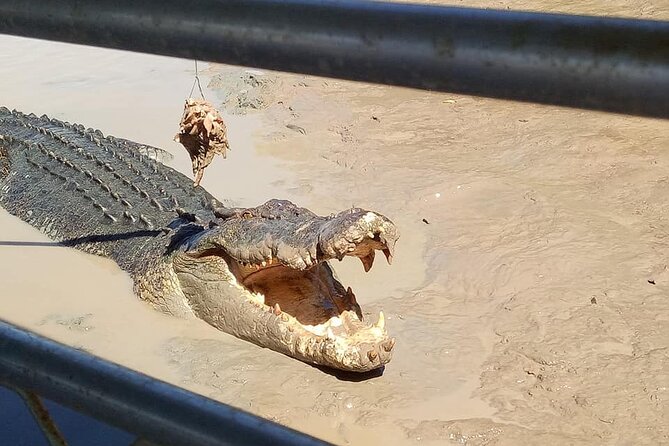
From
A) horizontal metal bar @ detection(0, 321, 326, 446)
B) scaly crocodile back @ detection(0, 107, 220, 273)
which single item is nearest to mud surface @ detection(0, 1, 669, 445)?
scaly crocodile back @ detection(0, 107, 220, 273)

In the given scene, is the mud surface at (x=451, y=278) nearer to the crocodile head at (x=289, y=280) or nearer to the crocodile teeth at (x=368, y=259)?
the crocodile head at (x=289, y=280)

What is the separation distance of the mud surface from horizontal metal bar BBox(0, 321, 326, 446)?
2046 mm

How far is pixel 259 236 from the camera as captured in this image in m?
3.75

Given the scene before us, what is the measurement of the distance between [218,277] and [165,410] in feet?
10.7

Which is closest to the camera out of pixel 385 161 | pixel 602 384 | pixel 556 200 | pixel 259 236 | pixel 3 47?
pixel 602 384

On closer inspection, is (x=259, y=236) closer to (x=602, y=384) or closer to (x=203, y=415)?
(x=602, y=384)

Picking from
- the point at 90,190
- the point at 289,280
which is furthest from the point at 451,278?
the point at 90,190

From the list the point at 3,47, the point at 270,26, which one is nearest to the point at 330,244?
the point at 270,26

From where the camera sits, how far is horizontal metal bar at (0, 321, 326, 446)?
2.62 ft

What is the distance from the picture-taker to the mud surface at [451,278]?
3.45 metres

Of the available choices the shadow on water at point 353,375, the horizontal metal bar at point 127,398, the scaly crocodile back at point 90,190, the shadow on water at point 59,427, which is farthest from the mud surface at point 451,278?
the horizontal metal bar at point 127,398

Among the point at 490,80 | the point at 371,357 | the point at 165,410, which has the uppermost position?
the point at 490,80

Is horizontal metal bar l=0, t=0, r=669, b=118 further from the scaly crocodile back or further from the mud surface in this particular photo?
the scaly crocodile back

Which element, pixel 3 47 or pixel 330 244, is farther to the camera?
pixel 3 47
